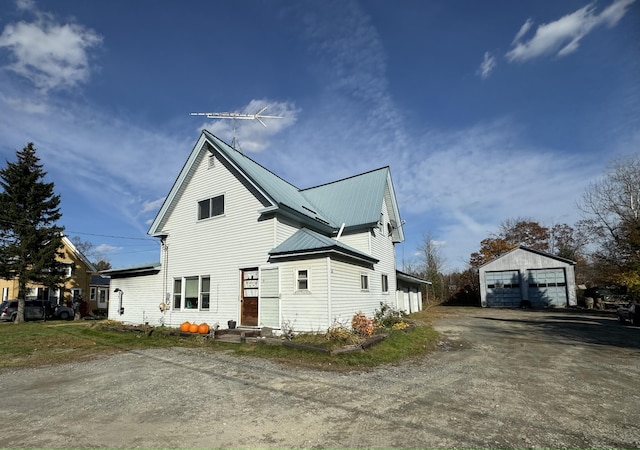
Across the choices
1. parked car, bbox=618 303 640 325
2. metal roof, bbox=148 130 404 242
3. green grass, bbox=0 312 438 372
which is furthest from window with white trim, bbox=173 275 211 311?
parked car, bbox=618 303 640 325

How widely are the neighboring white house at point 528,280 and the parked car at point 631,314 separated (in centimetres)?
1443

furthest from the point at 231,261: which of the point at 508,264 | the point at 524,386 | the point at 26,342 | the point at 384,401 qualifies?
the point at 508,264

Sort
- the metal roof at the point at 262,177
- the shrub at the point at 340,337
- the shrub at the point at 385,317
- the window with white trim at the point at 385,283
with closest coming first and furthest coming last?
the shrub at the point at 340,337 < the metal roof at the point at 262,177 < the shrub at the point at 385,317 < the window with white trim at the point at 385,283

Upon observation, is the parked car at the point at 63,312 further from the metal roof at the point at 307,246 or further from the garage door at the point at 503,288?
the garage door at the point at 503,288

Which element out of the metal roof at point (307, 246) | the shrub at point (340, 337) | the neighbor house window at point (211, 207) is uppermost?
the neighbor house window at point (211, 207)

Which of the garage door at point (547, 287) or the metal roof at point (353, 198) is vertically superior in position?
the metal roof at point (353, 198)

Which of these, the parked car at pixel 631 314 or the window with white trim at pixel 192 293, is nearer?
the window with white trim at pixel 192 293

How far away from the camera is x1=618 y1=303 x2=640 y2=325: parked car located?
1805 cm

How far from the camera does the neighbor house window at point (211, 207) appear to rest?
16.5m

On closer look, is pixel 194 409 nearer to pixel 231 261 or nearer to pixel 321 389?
pixel 321 389

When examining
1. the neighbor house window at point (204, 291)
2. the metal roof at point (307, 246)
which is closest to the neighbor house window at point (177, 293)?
the neighbor house window at point (204, 291)

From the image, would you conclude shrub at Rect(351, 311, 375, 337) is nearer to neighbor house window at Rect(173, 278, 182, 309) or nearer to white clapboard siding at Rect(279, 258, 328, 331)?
white clapboard siding at Rect(279, 258, 328, 331)

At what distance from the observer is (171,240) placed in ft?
59.3

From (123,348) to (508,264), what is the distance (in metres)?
34.7
